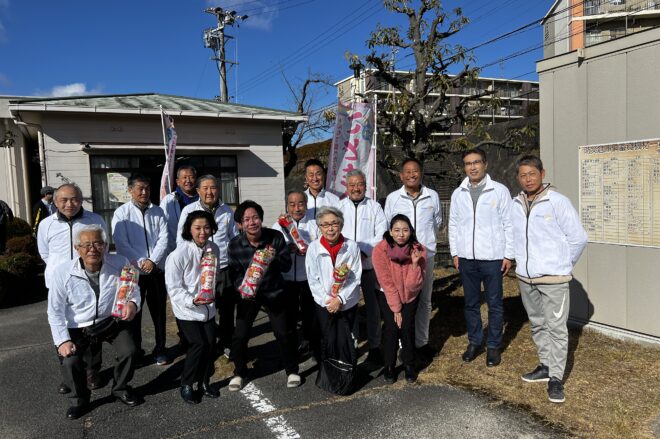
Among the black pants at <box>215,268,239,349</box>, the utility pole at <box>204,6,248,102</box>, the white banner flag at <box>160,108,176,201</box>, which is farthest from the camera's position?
the utility pole at <box>204,6,248,102</box>

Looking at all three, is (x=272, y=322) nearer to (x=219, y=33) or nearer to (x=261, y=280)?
(x=261, y=280)

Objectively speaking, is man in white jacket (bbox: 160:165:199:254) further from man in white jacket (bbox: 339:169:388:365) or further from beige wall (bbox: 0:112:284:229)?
beige wall (bbox: 0:112:284:229)

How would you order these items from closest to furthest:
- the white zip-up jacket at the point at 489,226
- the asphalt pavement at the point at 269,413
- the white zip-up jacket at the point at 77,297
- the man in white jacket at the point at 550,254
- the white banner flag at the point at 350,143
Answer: the asphalt pavement at the point at 269,413 → the white zip-up jacket at the point at 77,297 → the man in white jacket at the point at 550,254 → the white zip-up jacket at the point at 489,226 → the white banner flag at the point at 350,143

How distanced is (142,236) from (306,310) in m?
1.77

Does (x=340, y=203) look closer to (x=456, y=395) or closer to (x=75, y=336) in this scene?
(x=456, y=395)

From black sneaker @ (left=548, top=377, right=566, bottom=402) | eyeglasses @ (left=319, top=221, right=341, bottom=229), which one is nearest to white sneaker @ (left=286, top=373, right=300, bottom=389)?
eyeglasses @ (left=319, top=221, right=341, bottom=229)

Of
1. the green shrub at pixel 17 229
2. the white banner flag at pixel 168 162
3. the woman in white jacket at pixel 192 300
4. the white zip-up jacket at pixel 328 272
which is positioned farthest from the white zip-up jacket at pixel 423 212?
the green shrub at pixel 17 229

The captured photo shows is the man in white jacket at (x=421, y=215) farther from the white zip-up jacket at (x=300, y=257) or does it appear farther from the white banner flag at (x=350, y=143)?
the white banner flag at (x=350, y=143)

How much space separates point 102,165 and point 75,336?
7189 millimetres

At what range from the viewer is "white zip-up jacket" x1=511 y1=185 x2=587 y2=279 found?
3.53 metres

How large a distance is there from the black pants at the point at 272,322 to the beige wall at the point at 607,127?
3.26 m

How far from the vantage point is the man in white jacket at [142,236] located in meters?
4.37

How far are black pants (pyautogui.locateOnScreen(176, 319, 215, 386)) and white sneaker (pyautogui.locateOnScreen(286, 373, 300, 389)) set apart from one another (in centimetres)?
72

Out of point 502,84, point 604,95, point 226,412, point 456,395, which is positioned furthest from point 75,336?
point 502,84
